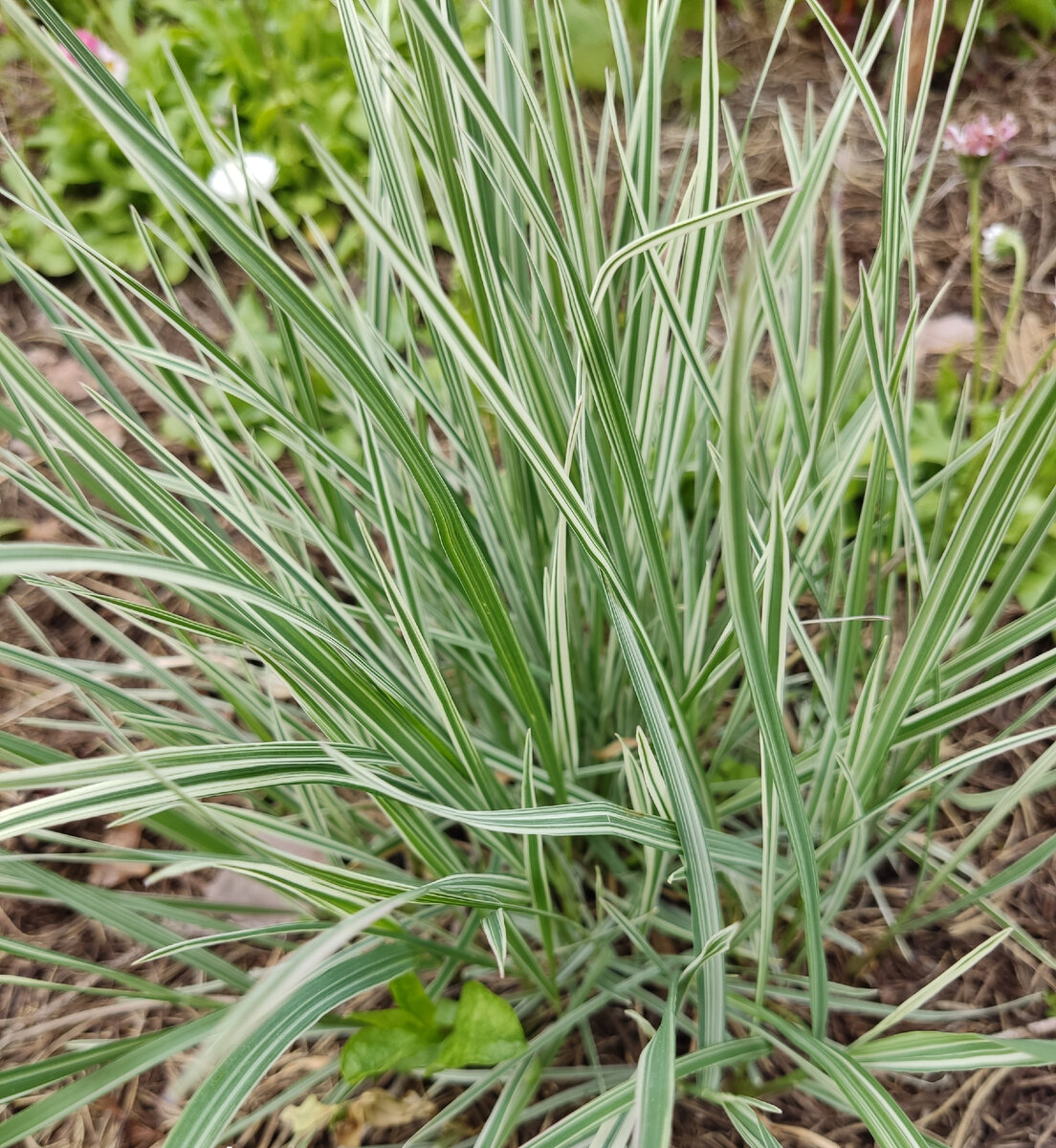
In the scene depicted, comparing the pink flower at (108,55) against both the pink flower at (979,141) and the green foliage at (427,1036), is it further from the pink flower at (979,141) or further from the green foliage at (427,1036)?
the green foliage at (427,1036)

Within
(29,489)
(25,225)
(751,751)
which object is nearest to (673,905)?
(751,751)

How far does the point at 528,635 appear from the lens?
29.1 inches

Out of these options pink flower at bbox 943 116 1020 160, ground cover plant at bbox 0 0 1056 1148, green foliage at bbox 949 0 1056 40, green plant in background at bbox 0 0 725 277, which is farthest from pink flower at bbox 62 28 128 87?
green foliage at bbox 949 0 1056 40

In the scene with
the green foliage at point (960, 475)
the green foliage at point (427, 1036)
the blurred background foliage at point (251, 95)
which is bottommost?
the green foliage at point (960, 475)

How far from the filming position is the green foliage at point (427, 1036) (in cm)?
53

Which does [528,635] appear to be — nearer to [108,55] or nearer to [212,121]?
[212,121]

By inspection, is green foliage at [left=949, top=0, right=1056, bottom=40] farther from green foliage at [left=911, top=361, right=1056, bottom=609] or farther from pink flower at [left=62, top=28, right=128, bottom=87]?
pink flower at [left=62, top=28, right=128, bottom=87]

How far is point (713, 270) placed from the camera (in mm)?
594

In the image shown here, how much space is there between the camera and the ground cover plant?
0.40 metres

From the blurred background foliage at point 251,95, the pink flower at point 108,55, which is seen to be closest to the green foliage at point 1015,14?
the blurred background foliage at point 251,95

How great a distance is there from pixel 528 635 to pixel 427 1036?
1.04 feet

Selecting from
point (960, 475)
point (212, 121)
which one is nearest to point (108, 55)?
point (212, 121)

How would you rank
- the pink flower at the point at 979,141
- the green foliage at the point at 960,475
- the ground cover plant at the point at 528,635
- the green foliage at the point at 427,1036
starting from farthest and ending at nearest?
the green foliage at the point at 960,475
the pink flower at the point at 979,141
the green foliage at the point at 427,1036
the ground cover plant at the point at 528,635

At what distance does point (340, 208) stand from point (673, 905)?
107 centimetres
